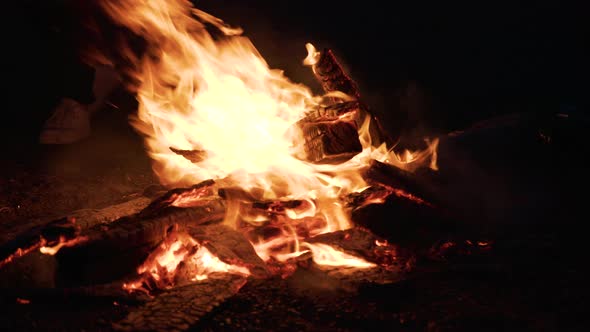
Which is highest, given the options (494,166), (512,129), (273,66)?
(273,66)

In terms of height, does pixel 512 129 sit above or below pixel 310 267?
above

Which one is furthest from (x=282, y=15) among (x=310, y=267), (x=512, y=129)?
(x=310, y=267)

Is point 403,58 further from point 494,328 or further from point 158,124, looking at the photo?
point 494,328

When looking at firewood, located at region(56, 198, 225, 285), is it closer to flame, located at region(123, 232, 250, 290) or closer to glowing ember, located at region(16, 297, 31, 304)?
flame, located at region(123, 232, 250, 290)

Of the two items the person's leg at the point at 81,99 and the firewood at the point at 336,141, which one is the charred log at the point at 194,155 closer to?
the firewood at the point at 336,141

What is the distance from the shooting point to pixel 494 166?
3809 mm

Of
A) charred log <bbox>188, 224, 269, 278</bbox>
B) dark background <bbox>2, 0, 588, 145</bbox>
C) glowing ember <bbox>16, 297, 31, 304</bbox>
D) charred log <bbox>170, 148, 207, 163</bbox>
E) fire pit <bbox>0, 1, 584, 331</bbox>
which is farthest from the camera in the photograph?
dark background <bbox>2, 0, 588, 145</bbox>

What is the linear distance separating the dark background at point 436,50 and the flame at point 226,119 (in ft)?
2.72

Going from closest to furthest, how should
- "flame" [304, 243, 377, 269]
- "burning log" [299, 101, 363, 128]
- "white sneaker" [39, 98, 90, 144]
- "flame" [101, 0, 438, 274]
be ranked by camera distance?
"flame" [304, 243, 377, 269]
"flame" [101, 0, 438, 274]
"burning log" [299, 101, 363, 128]
"white sneaker" [39, 98, 90, 144]

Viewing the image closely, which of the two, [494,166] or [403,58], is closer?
[494,166]

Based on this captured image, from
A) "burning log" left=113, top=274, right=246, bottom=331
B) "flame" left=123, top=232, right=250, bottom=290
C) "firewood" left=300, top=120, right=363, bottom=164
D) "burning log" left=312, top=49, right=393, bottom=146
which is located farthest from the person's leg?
"burning log" left=113, top=274, right=246, bottom=331

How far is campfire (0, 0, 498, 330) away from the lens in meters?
2.46

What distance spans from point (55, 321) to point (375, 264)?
1.90 m

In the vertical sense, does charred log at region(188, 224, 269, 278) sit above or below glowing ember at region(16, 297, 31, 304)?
above
